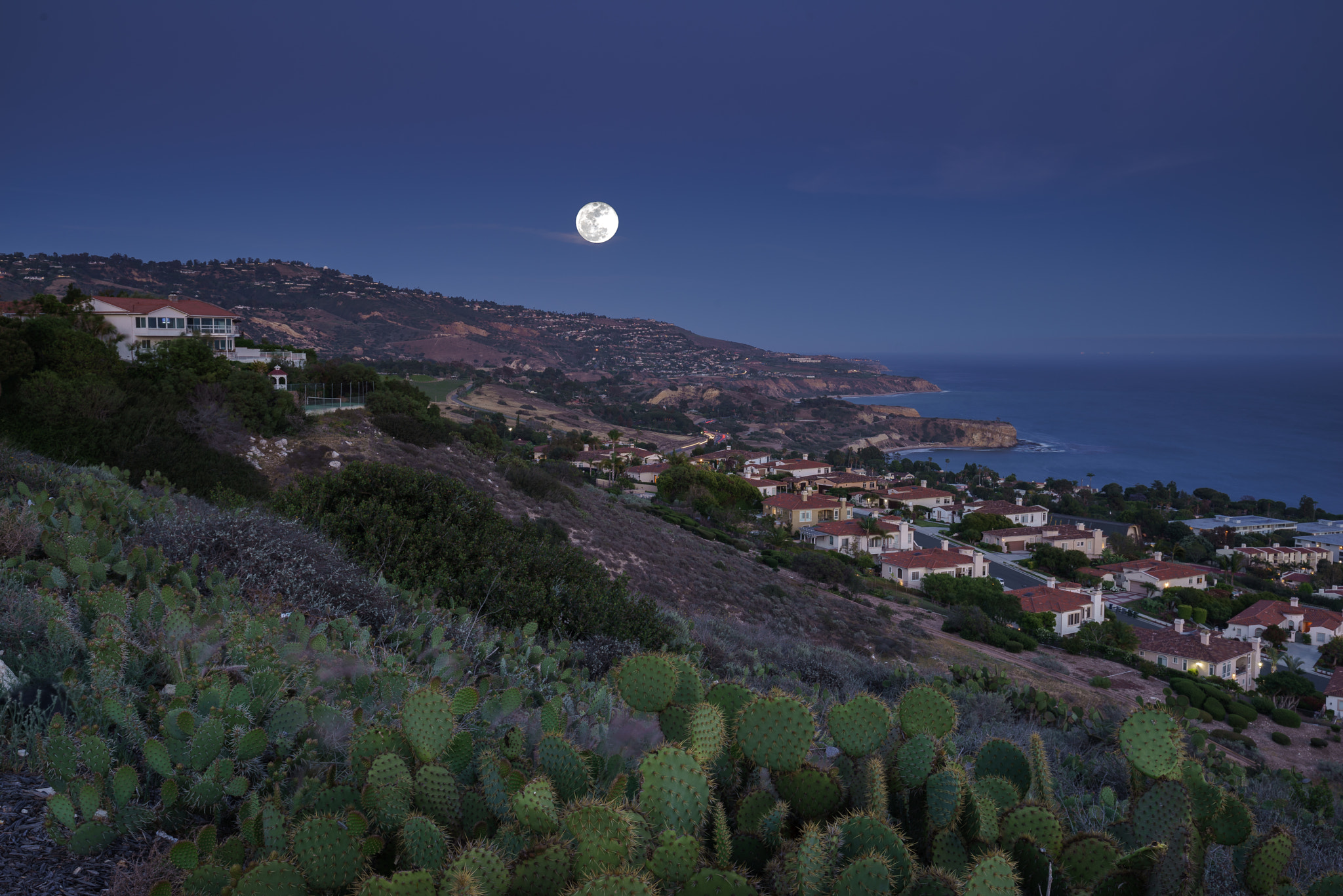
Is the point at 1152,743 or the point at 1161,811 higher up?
the point at 1152,743

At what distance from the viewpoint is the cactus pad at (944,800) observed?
6.20 feet

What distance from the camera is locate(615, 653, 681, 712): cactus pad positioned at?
2.21 meters

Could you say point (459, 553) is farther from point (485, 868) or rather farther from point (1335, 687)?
point (1335, 687)

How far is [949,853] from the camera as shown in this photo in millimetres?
1825

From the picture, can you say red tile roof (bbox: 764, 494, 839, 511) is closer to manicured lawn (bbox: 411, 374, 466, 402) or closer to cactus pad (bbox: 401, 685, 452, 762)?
manicured lawn (bbox: 411, 374, 466, 402)

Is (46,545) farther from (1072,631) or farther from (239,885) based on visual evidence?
(1072,631)

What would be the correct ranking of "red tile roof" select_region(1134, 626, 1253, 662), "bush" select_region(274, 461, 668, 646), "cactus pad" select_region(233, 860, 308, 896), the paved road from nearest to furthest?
"cactus pad" select_region(233, 860, 308, 896), "bush" select_region(274, 461, 668, 646), "red tile roof" select_region(1134, 626, 1253, 662), the paved road

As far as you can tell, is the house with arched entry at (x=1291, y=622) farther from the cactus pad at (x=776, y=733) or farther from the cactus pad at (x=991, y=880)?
the cactus pad at (x=991, y=880)

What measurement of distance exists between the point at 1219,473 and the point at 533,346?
88.3 metres

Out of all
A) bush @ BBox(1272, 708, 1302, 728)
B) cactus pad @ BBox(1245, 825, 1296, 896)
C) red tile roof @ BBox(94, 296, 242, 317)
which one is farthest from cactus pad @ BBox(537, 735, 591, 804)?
red tile roof @ BBox(94, 296, 242, 317)

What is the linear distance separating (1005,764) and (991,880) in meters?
1.10

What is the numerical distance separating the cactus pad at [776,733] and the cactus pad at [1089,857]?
2.21 ft

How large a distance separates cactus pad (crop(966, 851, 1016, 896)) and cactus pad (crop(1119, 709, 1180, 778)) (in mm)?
825

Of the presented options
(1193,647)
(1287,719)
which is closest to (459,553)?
(1287,719)
